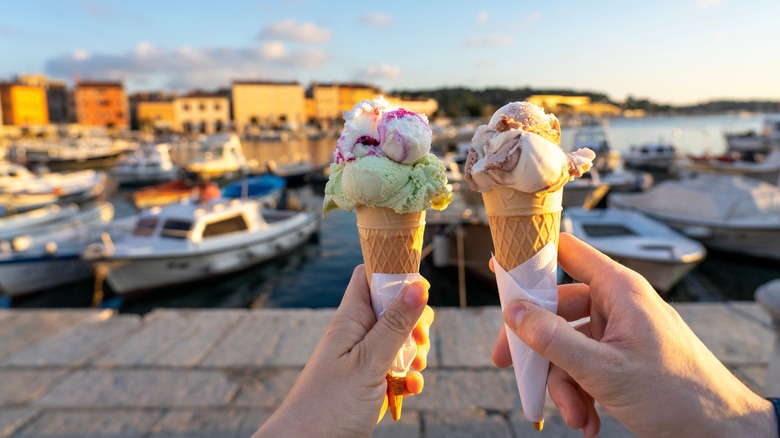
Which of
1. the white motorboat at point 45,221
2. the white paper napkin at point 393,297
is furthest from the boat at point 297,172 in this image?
the white paper napkin at point 393,297

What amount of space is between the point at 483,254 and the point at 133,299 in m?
8.73

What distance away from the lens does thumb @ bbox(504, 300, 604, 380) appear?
60.2 inches

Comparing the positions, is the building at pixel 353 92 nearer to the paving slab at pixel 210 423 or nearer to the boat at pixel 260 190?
the boat at pixel 260 190

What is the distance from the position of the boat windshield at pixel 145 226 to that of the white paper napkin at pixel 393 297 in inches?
451

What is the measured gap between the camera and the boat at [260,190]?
19953 mm

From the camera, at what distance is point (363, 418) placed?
171cm

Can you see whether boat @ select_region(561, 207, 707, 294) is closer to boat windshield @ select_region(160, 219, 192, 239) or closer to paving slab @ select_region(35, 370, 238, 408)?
paving slab @ select_region(35, 370, 238, 408)

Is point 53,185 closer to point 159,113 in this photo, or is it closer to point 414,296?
point 414,296

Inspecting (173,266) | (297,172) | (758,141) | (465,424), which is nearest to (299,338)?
(465,424)

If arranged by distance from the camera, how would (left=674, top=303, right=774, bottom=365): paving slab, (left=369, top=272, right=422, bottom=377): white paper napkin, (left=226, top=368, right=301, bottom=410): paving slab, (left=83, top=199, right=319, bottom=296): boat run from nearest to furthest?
(left=369, top=272, right=422, bottom=377): white paper napkin
(left=226, top=368, right=301, bottom=410): paving slab
(left=674, top=303, right=774, bottom=365): paving slab
(left=83, top=199, right=319, bottom=296): boat

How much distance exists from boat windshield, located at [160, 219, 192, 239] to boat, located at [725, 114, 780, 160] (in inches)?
1570

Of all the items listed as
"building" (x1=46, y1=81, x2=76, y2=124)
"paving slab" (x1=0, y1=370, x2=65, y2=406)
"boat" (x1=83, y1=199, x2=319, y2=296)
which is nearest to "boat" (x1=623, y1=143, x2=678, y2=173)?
"boat" (x1=83, y1=199, x2=319, y2=296)

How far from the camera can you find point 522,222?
195cm

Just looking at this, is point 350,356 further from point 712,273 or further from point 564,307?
point 712,273
